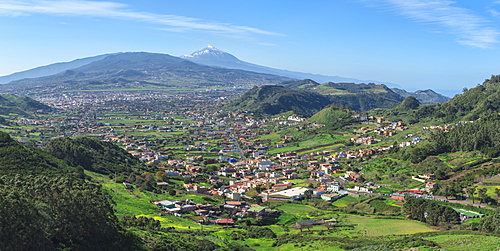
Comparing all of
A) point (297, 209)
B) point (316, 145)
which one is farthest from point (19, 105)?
point (297, 209)

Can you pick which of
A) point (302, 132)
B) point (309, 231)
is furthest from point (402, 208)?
point (302, 132)

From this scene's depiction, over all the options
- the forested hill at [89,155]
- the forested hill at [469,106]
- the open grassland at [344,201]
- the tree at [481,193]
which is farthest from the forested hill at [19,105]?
the tree at [481,193]

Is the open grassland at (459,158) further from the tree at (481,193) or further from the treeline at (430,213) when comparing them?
the treeline at (430,213)

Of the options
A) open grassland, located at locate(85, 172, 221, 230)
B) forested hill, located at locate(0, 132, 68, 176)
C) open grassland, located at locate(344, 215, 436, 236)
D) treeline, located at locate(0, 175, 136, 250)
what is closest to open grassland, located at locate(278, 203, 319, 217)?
open grassland, located at locate(344, 215, 436, 236)

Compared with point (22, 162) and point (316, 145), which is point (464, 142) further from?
point (22, 162)

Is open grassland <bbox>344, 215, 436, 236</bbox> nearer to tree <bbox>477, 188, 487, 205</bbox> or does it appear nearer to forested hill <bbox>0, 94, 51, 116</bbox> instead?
tree <bbox>477, 188, 487, 205</bbox>

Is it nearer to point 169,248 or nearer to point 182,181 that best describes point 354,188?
point 182,181
